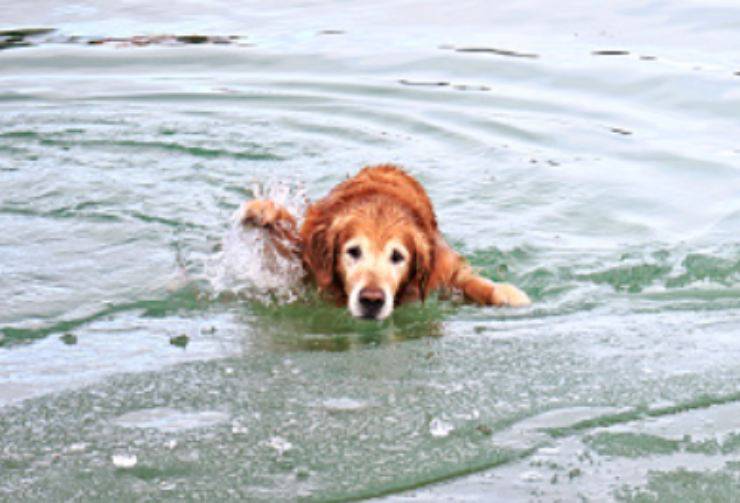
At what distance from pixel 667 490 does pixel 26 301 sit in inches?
153

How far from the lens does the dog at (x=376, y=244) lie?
286 inches

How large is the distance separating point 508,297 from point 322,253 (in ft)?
3.68

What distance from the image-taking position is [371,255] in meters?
7.23

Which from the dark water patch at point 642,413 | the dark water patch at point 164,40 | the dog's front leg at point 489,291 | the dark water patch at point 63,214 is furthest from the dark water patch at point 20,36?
the dark water patch at point 642,413

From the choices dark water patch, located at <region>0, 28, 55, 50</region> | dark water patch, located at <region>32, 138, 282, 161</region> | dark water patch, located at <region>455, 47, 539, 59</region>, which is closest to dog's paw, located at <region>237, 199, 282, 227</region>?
dark water patch, located at <region>32, 138, 282, 161</region>

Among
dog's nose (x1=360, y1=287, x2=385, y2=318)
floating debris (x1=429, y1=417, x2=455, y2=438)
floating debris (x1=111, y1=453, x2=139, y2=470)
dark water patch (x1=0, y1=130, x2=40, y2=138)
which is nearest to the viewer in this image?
floating debris (x1=111, y1=453, x2=139, y2=470)

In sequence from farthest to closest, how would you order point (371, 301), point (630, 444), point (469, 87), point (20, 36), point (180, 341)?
point (20, 36) < point (469, 87) < point (371, 301) < point (180, 341) < point (630, 444)

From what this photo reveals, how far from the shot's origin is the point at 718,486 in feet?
15.8

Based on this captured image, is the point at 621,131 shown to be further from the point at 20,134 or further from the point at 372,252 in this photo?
the point at 20,134

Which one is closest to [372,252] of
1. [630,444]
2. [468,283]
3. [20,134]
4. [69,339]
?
[468,283]

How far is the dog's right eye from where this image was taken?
23.8 ft

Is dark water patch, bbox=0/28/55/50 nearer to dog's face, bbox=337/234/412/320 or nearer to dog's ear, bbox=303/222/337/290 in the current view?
dog's ear, bbox=303/222/337/290

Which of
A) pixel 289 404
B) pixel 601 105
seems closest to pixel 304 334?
pixel 289 404

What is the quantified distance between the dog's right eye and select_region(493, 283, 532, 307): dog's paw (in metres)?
0.82
